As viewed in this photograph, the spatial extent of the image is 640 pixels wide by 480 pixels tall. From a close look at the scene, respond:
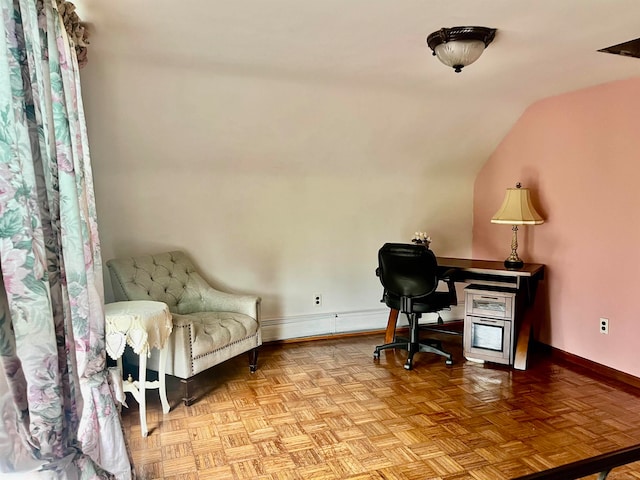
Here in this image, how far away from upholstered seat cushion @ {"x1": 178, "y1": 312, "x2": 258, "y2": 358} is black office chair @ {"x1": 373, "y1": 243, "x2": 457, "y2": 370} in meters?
1.03

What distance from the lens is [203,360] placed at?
3.00 m

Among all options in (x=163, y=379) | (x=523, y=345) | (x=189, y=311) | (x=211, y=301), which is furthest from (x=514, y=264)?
(x=163, y=379)

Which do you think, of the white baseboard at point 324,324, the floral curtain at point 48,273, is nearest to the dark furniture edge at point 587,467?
the floral curtain at point 48,273

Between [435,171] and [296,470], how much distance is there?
10.1ft

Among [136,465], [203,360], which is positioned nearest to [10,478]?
[136,465]

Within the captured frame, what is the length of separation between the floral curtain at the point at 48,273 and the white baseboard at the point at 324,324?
2421 mm

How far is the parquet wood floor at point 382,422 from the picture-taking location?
2305 millimetres

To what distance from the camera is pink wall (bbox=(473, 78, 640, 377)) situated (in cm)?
329

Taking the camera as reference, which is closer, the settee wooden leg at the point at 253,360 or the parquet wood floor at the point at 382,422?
the parquet wood floor at the point at 382,422

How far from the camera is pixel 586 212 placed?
3.58m

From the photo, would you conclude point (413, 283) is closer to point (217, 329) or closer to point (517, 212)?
point (517, 212)

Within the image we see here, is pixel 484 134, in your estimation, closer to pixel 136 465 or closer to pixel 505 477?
pixel 505 477

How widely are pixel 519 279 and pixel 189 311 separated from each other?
2.40m

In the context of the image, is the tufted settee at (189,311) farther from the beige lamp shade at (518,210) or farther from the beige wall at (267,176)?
the beige lamp shade at (518,210)
